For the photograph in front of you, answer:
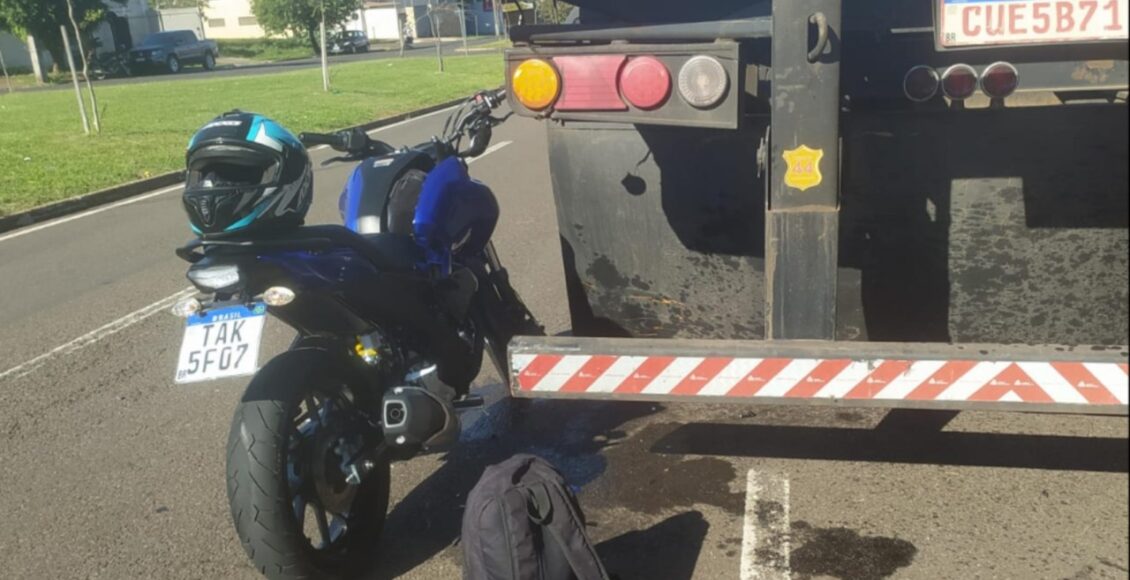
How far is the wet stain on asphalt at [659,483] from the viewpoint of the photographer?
384 centimetres

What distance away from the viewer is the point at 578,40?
10.4 feet

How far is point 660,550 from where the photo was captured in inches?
139

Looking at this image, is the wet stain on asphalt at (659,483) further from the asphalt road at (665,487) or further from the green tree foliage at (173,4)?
the green tree foliage at (173,4)

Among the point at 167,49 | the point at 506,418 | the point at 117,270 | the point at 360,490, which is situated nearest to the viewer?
the point at 360,490

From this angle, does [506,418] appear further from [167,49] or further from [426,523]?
[167,49]

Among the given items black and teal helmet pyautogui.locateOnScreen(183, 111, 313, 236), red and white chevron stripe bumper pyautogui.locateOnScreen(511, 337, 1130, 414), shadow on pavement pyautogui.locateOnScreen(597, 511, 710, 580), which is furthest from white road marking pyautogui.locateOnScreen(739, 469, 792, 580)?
black and teal helmet pyautogui.locateOnScreen(183, 111, 313, 236)

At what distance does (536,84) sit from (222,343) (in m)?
1.14

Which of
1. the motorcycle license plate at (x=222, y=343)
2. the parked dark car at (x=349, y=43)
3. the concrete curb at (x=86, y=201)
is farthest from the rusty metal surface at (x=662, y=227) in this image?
the parked dark car at (x=349, y=43)

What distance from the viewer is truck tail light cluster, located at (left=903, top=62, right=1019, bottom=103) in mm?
2898

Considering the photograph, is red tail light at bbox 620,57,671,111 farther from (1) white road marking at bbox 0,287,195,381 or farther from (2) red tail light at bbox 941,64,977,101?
(1) white road marking at bbox 0,287,195,381

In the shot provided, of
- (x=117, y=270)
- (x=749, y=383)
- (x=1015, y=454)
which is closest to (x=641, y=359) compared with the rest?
(x=749, y=383)

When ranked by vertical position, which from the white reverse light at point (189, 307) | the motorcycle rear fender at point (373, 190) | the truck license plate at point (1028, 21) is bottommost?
the white reverse light at point (189, 307)

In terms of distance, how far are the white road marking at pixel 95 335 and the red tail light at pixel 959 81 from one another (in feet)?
14.0

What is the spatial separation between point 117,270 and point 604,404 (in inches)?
198
